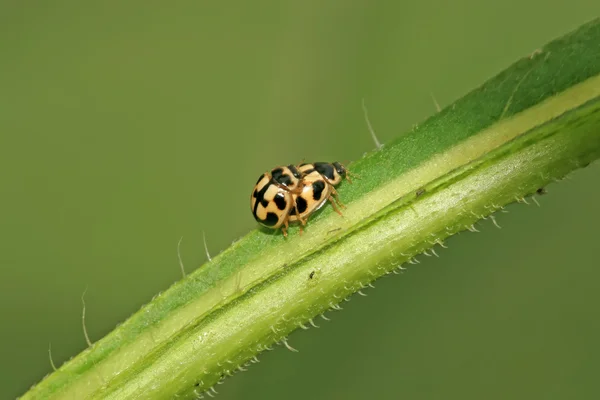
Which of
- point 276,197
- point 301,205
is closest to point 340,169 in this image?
point 301,205

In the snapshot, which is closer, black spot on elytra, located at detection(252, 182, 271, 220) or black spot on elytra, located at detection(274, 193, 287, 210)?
black spot on elytra, located at detection(274, 193, 287, 210)

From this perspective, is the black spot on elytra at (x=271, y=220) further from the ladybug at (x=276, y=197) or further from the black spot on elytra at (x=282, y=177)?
the black spot on elytra at (x=282, y=177)

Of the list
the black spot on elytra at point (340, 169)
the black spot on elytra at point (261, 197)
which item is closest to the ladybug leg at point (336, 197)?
the black spot on elytra at point (340, 169)

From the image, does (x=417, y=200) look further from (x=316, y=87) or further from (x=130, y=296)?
(x=130, y=296)

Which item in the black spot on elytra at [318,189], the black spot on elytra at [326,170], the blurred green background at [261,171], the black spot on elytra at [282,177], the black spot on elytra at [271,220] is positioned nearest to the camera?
the black spot on elytra at [271,220]

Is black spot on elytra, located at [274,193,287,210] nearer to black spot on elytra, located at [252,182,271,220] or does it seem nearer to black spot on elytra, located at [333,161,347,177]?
black spot on elytra, located at [252,182,271,220]

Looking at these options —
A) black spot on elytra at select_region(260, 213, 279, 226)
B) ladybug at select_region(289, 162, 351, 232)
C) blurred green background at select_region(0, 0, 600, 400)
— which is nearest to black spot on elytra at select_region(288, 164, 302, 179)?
ladybug at select_region(289, 162, 351, 232)

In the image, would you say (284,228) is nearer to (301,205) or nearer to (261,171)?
A: (301,205)
